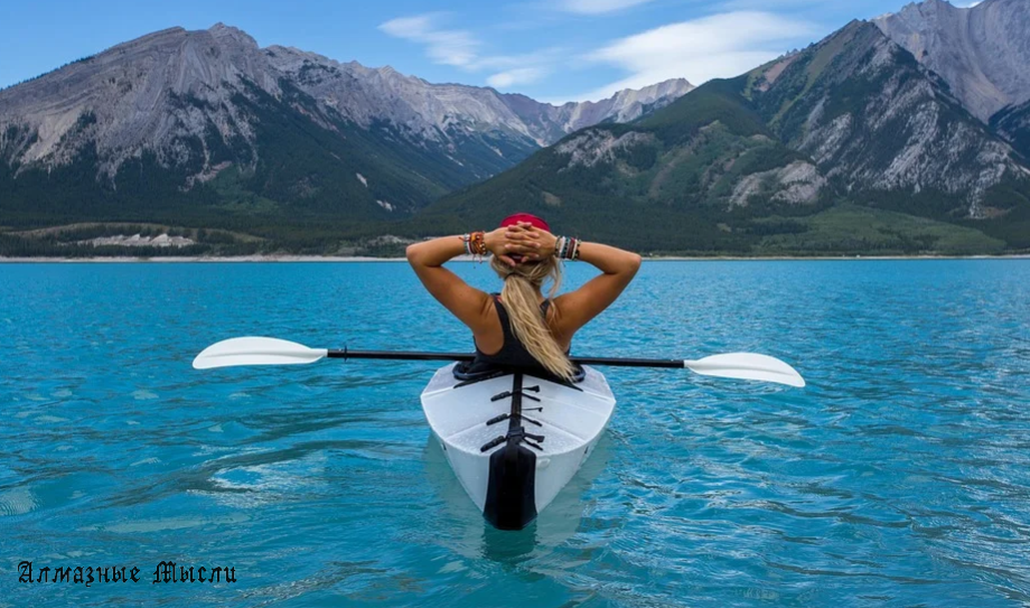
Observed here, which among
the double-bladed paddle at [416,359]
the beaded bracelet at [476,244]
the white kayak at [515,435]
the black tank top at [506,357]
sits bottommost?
the white kayak at [515,435]

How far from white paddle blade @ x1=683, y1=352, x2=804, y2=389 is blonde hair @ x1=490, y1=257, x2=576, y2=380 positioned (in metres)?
3.88

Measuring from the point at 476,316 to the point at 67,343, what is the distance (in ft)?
91.4

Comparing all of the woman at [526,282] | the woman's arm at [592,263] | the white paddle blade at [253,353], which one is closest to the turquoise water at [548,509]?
the white paddle blade at [253,353]

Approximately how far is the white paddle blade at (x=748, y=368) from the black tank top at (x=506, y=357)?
3.44 metres

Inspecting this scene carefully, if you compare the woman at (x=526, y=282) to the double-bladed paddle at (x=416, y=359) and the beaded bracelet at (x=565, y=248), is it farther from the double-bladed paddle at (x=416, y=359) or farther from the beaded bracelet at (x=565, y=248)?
the double-bladed paddle at (x=416, y=359)

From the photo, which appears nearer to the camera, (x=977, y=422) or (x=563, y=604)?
(x=563, y=604)

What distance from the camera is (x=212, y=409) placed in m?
17.7

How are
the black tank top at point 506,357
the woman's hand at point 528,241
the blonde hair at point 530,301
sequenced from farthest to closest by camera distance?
the black tank top at point 506,357 < the blonde hair at point 530,301 < the woman's hand at point 528,241

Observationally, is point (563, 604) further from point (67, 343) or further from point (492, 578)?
point (67, 343)

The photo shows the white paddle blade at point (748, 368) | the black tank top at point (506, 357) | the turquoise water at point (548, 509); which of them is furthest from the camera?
the white paddle blade at point (748, 368)

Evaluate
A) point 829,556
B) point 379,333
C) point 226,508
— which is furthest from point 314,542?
point 379,333

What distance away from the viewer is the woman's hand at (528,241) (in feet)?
28.1

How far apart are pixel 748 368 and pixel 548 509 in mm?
4621

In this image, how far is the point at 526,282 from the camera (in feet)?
29.1
